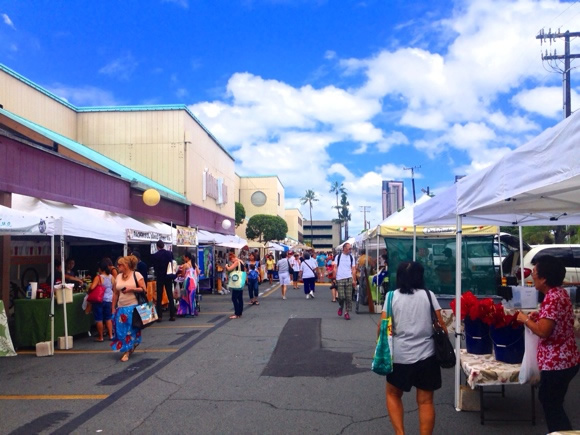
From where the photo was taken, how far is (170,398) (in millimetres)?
6125

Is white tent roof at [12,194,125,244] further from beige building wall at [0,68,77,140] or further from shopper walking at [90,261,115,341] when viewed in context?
beige building wall at [0,68,77,140]

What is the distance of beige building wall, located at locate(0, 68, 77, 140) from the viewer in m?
18.0

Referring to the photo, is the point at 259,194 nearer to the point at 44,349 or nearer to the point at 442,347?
the point at 44,349

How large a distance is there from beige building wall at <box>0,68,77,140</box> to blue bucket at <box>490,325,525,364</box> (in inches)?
698

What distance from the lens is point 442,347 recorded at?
422 cm

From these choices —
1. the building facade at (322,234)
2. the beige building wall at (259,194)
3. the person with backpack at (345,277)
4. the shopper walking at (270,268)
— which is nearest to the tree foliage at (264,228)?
the beige building wall at (259,194)

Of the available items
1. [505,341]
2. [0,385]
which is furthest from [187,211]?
[505,341]

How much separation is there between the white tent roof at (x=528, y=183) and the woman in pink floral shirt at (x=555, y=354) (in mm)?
836

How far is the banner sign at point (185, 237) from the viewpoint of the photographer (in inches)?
617

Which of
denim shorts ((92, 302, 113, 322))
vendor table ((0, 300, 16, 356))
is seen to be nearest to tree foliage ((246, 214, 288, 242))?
denim shorts ((92, 302, 113, 322))

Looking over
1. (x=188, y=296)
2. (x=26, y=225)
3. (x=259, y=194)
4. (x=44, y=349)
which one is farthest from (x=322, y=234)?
(x=26, y=225)

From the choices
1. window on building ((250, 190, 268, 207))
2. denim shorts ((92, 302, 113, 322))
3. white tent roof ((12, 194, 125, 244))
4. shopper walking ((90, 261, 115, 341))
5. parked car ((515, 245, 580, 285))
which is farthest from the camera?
window on building ((250, 190, 268, 207))

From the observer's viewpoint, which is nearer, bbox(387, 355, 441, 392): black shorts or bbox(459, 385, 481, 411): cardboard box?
bbox(387, 355, 441, 392): black shorts

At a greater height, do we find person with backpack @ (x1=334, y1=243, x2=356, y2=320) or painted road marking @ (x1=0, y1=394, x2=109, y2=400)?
person with backpack @ (x1=334, y1=243, x2=356, y2=320)
